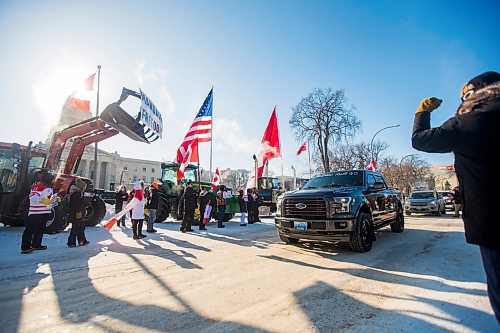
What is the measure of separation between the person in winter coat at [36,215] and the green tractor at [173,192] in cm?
558

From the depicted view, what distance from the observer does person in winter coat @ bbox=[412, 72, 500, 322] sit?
166cm

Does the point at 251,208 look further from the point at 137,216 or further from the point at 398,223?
the point at 398,223

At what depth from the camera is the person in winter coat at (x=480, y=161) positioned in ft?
5.45

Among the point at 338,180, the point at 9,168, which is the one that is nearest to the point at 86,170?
the point at 9,168

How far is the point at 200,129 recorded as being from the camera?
47.5 feet

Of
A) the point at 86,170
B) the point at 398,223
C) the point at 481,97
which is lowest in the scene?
the point at 398,223

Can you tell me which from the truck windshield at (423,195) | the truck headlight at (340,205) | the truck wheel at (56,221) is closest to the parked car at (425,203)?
the truck windshield at (423,195)

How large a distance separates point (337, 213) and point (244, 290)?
3013 mm

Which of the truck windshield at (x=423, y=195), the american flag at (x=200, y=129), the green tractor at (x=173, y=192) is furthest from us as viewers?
the truck windshield at (x=423, y=195)

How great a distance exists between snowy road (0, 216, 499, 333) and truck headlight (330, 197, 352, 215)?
1.00 metres

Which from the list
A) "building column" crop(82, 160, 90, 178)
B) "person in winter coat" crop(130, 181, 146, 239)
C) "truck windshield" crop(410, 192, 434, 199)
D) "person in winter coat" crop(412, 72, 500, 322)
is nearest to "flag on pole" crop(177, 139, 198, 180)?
"person in winter coat" crop(130, 181, 146, 239)

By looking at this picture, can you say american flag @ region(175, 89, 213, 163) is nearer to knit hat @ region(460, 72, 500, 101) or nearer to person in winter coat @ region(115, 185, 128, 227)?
person in winter coat @ region(115, 185, 128, 227)

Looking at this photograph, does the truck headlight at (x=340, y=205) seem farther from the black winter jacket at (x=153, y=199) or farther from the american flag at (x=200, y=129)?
the american flag at (x=200, y=129)

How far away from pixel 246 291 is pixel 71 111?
39.7 feet
